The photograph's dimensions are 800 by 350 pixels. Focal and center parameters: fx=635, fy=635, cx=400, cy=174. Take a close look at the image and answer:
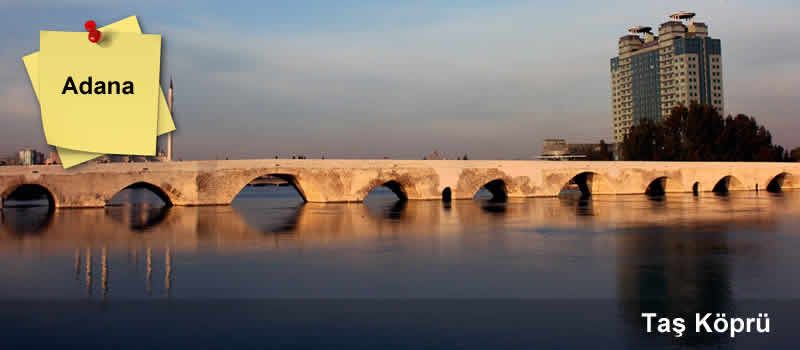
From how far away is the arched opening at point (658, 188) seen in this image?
1855 inches

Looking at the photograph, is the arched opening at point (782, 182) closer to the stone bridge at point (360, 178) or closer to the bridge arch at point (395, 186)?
the stone bridge at point (360, 178)

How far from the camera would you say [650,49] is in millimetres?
126188

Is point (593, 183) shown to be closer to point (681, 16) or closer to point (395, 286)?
point (395, 286)

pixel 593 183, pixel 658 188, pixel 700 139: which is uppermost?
pixel 700 139

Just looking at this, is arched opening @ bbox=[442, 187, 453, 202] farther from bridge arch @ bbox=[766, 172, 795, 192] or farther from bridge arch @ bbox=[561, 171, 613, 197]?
bridge arch @ bbox=[766, 172, 795, 192]

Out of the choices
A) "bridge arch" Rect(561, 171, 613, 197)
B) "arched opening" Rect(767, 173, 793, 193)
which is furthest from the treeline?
"bridge arch" Rect(561, 171, 613, 197)

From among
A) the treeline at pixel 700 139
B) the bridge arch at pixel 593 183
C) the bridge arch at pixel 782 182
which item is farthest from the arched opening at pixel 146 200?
the bridge arch at pixel 782 182

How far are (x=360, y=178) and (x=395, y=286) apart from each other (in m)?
26.7

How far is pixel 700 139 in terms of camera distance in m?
60.8

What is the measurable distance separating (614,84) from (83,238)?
136494mm

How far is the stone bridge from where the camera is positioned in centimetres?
3172

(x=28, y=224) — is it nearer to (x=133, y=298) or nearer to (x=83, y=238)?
(x=83, y=238)

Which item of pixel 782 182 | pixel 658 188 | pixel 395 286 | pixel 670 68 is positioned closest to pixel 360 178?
pixel 395 286

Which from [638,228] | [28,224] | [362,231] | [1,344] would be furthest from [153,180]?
[1,344]
